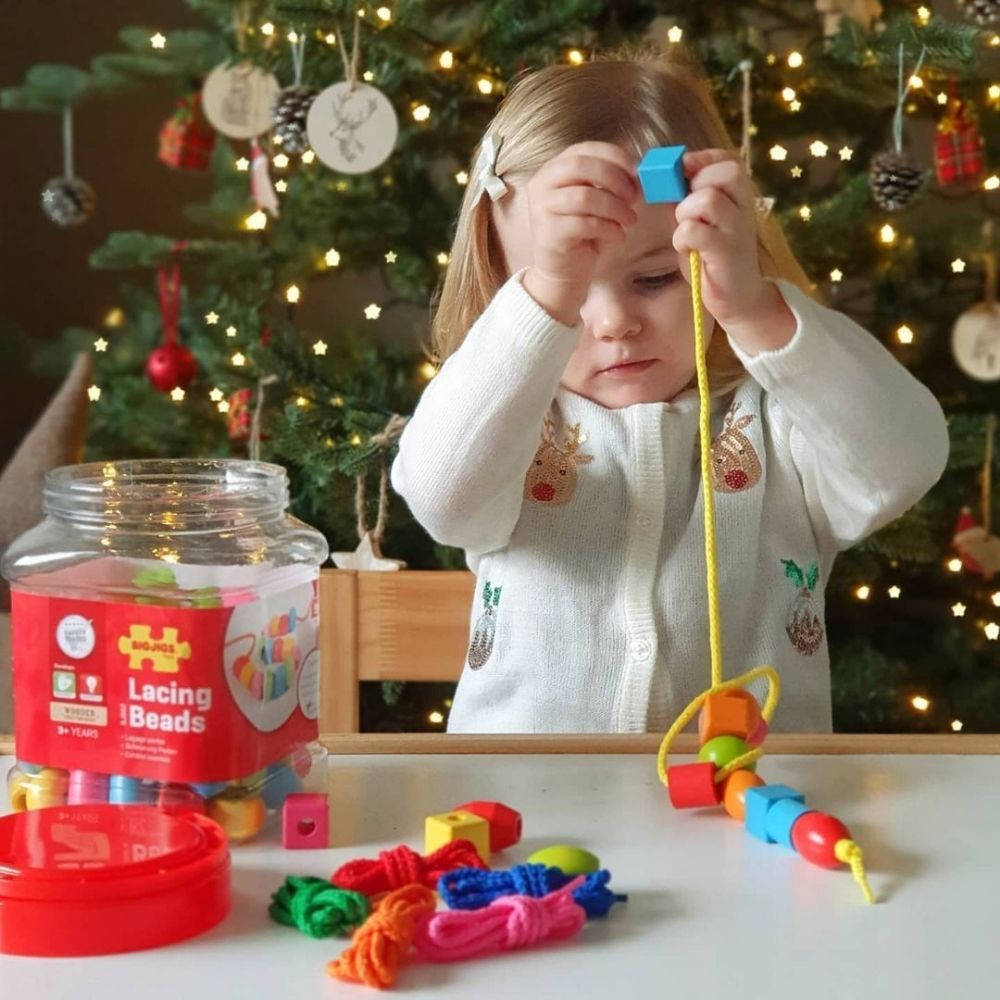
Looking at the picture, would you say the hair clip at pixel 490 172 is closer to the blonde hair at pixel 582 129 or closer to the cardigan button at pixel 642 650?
the blonde hair at pixel 582 129

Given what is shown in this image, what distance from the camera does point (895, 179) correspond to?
1.81 meters

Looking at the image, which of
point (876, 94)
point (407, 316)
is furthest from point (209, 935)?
point (407, 316)

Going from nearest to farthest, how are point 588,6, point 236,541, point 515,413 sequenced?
point 236,541, point 515,413, point 588,6

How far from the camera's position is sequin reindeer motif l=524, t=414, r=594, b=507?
106 cm

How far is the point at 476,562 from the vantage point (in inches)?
43.8

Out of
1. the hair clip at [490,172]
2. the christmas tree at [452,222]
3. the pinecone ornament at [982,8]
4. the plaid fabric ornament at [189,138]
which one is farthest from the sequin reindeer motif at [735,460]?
the plaid fabric ornament at [189,138]

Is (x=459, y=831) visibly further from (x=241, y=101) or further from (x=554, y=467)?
(x=241, y=101)

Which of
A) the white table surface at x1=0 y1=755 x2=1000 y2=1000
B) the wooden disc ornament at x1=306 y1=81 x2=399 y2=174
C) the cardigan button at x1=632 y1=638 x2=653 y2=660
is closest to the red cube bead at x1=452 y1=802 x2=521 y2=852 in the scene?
the white table surface at x1=0 y1=755 x2=1000 y2=1000

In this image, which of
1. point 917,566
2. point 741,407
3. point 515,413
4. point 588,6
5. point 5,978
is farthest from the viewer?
point 917,566

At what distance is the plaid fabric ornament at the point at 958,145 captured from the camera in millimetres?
1875

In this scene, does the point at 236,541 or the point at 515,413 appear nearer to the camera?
the point at 236,541

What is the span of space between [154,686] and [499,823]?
0.15m

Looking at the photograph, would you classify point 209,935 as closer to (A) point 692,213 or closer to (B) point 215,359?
(A) point 692,213

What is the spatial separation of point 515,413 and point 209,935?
468 mm
